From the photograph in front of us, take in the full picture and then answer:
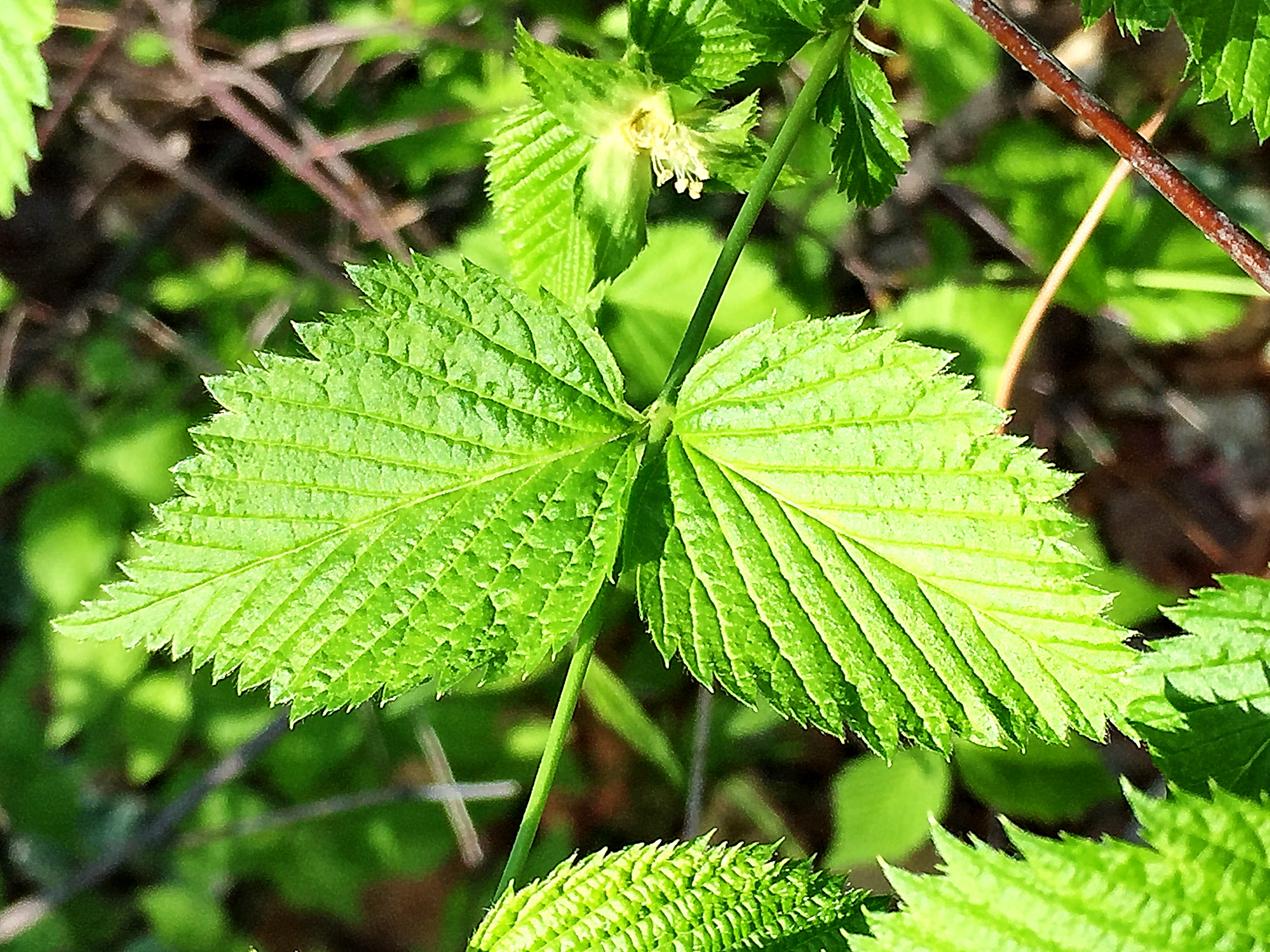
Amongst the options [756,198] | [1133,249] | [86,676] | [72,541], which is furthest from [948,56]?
[86,676]

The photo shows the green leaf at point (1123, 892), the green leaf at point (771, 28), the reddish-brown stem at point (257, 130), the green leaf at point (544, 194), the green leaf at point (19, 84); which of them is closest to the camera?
the green leaf at point (1123, 892)

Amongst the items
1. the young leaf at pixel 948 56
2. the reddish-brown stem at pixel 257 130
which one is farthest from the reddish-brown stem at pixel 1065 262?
the reddish-brown stem at pixel 257 130

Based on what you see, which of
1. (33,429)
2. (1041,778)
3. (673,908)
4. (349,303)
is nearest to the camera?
(673,908)

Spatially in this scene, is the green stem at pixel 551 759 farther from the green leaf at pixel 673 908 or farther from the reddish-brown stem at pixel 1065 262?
the reddish-brown stem at pixel 1065 262

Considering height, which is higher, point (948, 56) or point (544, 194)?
point (948, 56)

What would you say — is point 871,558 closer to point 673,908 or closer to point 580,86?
point 673,908
